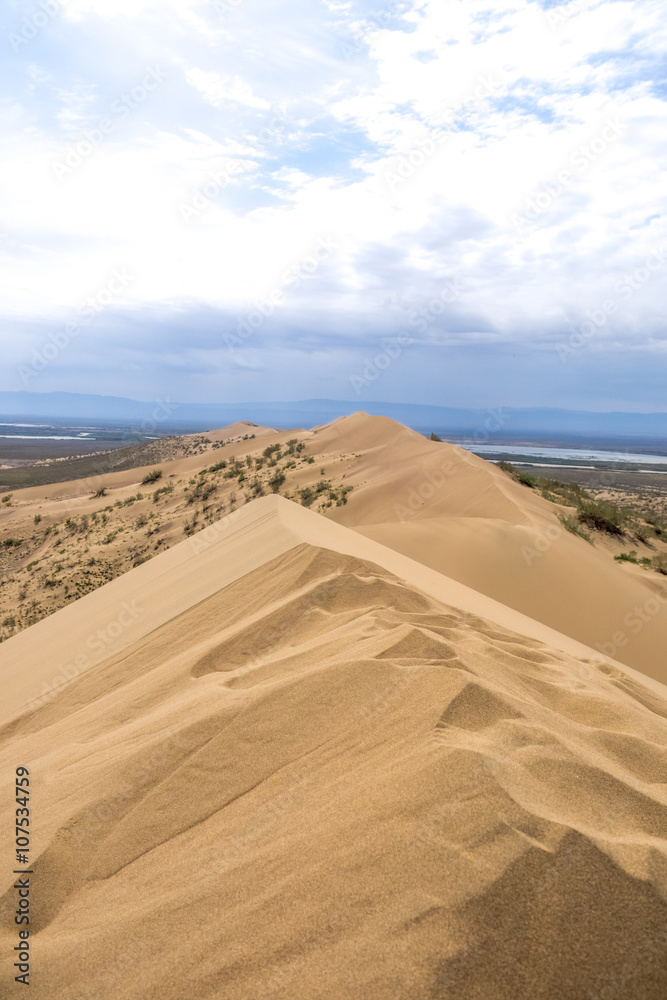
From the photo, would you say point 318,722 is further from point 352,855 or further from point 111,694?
point 111,694

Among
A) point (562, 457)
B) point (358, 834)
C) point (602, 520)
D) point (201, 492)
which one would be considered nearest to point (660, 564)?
point (602, 520)

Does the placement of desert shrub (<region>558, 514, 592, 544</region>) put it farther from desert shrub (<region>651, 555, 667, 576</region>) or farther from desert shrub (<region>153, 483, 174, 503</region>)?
desert shrub (<region>153, 483, 174, 503</region>)

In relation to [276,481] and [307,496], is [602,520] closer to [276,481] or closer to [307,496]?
[307,496]

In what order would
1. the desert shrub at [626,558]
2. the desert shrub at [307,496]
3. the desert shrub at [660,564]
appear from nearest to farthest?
1. the desert shrub at [660,564]
2. the desert shrub at [626,558]
3. the desert shrub at [307,496]

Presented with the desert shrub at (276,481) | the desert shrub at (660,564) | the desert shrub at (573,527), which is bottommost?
the desert shrub at (660,564)

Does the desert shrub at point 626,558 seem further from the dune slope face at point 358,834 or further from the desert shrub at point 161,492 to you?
the desert shrub at point 161,492

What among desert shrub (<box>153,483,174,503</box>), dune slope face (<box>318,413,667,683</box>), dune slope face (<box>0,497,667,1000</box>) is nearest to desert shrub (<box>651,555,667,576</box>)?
dune slope face (<box>318,413,667,683</box>)

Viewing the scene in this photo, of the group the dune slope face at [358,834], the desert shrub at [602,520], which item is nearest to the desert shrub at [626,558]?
the desert shrub at [602,520]
